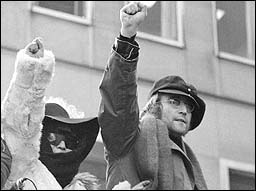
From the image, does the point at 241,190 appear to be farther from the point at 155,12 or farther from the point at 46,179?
the point at 46,179

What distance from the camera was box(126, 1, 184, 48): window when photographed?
14.9 meters

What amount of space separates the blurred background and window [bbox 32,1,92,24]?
1 cm

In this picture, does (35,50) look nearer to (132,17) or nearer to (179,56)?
(132,17)

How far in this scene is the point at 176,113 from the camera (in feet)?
20.5

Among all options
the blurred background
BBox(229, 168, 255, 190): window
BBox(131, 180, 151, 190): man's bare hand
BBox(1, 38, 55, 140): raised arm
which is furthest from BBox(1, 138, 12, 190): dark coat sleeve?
BBox(229, 168, 255, 190): window

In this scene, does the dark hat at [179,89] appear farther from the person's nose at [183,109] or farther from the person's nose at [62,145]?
the person's nose at [62,145]

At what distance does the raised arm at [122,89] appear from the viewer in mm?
5859

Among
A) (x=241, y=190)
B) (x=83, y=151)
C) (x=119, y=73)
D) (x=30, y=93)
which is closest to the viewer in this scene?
(x=30, y=93)

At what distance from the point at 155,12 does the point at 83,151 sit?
8.82 metres

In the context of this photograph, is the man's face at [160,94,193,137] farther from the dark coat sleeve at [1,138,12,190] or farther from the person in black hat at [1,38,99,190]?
the dark coat sleeve at [1,138,12,190]

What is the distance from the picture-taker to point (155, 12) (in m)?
15.0

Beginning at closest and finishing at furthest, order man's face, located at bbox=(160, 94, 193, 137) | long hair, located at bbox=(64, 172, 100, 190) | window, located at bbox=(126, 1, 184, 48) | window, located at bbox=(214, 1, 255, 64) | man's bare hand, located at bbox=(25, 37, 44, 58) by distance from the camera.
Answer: man's bare hand, located at bbox=(25, 37, 44, 58)
long hair, located at bbox=(64, 172, 100, 190)
man's face, located at bbox=(160, 94, 193, 137)
window, located at bbox=(126, 1, 184, 48)
window, located at bbox=(214, 1, 255, 64)

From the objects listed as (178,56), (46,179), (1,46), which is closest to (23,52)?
(46,179)

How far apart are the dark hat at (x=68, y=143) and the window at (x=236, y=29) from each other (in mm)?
9320
